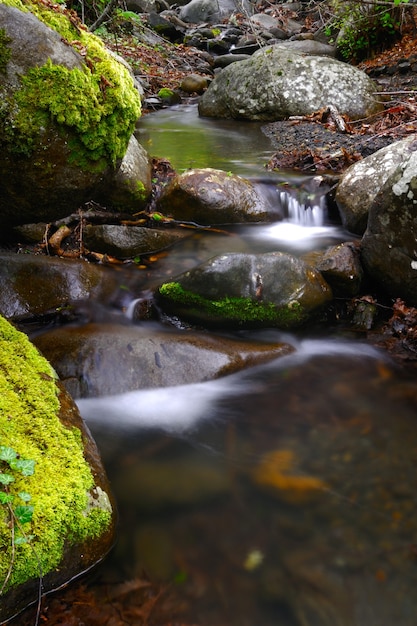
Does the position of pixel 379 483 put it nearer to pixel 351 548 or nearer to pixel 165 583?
pixel 351 548

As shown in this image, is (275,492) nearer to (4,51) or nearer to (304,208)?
(4,51)

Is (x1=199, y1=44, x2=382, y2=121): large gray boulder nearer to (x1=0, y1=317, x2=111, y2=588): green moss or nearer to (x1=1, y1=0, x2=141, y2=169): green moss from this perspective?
(x1=1, y1=0, x2=141, y2=169): green moss

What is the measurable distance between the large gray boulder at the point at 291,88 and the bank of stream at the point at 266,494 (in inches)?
306

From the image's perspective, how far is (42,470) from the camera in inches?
86.6

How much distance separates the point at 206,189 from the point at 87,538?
4.92 metres

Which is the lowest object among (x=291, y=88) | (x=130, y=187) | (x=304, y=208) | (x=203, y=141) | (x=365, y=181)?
(x=304, y=208)

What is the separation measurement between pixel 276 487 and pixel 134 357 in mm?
1512

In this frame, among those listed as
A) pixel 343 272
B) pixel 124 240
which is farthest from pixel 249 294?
pixel 124 240

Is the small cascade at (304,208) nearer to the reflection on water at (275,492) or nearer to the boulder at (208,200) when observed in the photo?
the boulder at (208,200)

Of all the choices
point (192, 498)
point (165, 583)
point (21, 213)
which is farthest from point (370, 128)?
point (165, 583)

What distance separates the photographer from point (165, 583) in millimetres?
2336

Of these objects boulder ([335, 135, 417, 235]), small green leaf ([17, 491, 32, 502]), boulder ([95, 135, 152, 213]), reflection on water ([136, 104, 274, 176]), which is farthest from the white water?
reflection on water ([136, 104, 274, 176])

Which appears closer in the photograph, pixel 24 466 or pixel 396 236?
pixel 24 466

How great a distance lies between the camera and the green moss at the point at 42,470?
1.97m
